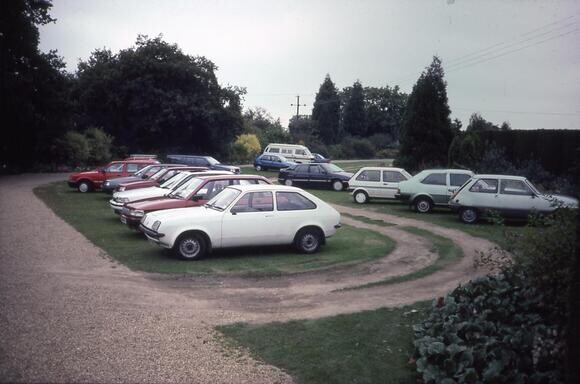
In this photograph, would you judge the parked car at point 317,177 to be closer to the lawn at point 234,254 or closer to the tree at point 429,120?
the tree at point 429,120

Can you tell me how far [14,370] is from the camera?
5.28 metres

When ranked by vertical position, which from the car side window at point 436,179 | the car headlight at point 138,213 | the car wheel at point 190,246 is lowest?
the car wheel at point 190,246

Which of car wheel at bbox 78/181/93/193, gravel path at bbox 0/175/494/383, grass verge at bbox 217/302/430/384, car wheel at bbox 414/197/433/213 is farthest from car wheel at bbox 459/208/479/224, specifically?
car wheel at bbox 78/181/93/193

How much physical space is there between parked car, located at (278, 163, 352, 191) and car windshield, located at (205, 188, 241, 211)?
16.6 m

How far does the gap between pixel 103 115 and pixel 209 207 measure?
124 feet

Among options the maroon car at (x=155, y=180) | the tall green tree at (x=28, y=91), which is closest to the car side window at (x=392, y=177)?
the maroon car at (x=155, y=180)

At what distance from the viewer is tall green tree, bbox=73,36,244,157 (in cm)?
4375

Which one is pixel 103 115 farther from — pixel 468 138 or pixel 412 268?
pixel 412 268

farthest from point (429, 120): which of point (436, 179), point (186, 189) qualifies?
point (186, 189)

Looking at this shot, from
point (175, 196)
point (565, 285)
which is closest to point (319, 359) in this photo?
point (565, 285)

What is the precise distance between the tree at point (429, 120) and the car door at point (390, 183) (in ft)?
29.5

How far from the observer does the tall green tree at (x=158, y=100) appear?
144 ft

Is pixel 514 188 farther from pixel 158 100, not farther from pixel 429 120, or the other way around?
pixel 158 100

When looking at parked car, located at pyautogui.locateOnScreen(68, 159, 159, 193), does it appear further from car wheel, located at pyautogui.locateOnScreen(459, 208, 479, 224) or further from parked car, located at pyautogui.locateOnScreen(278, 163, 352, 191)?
car wheel, located at pyautogui.locateOnScreen(459, 208, 479, 224)
